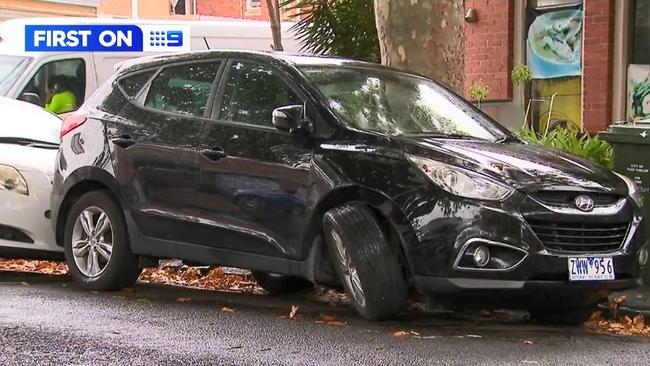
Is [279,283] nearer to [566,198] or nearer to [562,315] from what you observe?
[562,315]

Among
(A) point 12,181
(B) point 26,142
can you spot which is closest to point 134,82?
(A) point 12,181

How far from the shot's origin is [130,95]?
7777 mm

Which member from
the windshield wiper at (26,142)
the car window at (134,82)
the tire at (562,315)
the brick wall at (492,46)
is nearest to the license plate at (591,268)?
the tire at (562,315)

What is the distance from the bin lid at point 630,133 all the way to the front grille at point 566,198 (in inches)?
53.8

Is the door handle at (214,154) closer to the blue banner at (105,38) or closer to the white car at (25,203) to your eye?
the white car at (25,203)

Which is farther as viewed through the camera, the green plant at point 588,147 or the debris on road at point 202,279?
the green plant at point 588,147

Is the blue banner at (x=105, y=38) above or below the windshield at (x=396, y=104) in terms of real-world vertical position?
above

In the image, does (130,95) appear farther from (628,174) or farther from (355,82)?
(628,174)

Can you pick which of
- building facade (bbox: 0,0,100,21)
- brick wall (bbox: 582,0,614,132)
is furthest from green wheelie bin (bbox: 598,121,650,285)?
building facade (bbox: 0,0,100,21)

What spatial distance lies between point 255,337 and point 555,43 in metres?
9.12

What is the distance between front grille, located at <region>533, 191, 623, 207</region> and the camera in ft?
19.7

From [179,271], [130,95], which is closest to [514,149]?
[130,95]

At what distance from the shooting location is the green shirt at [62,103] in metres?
13.8

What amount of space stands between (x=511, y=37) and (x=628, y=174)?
7.12 meters
